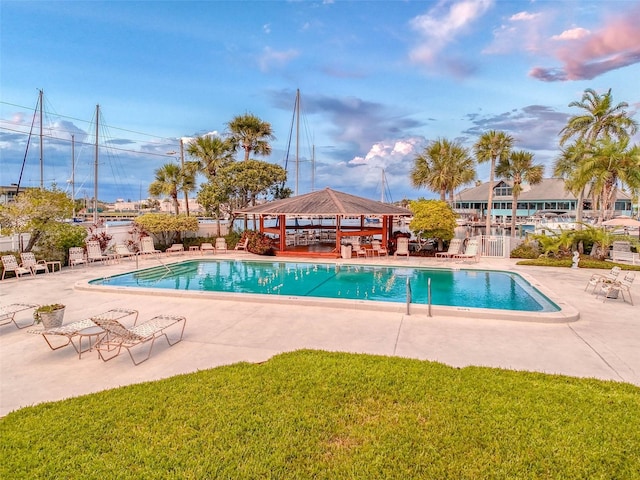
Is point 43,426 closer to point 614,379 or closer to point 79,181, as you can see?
point 614,379

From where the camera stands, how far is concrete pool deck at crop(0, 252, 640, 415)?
5383 millimetres

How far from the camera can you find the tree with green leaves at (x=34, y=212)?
13.5m

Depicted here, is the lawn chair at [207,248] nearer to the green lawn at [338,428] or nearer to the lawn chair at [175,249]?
the lawn chair at [175,249]

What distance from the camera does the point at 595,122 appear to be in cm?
2270

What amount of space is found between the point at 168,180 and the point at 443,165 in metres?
18.4

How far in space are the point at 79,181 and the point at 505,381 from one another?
46.8 m

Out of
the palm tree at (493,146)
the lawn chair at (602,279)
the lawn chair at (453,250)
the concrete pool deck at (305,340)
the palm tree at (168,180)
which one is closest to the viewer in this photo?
the concrete pool deck at (305,340)

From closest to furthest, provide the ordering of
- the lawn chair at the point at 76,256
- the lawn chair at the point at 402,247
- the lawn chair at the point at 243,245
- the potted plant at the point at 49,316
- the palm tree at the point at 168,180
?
the potted plant at the point at 49,316
the lawn chair at the point at 76,256
the lawn chair at the point at 402,247
the lawn chair at the point at 243,245
the palm tree at the point at 168,180

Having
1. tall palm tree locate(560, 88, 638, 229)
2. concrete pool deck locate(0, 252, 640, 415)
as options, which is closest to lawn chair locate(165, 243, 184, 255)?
concrete pool deck locate(0, 252, 640, 415)

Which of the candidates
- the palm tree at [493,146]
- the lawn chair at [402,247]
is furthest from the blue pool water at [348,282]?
the palm tree at [493,146]

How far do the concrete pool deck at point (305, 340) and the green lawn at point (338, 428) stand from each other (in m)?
0.66

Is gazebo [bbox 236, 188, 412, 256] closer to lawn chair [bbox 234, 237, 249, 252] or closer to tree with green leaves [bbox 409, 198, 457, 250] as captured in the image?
tree with green leaves [bbox 409, 198, 457, 250]

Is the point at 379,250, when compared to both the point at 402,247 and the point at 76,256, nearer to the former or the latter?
the point at 402,247

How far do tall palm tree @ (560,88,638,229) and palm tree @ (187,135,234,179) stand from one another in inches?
862
